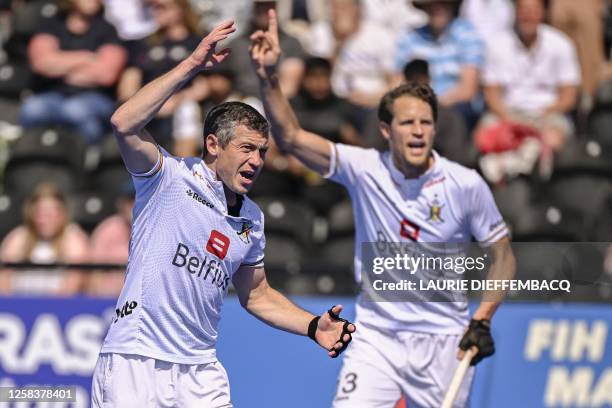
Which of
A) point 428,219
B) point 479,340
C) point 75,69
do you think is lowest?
point 479,340

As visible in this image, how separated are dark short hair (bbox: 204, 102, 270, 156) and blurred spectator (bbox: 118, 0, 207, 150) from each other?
612cm

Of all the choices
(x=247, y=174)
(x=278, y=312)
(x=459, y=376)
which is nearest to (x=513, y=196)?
(x=459, y=376)

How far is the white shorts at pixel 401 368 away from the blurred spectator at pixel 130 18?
7.24 meters

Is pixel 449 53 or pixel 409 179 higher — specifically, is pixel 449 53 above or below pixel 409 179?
above

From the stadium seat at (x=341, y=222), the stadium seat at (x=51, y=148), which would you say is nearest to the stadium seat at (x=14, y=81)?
the stadium seat at (x=51, y=148)

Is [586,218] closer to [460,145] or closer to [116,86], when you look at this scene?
[460,145]

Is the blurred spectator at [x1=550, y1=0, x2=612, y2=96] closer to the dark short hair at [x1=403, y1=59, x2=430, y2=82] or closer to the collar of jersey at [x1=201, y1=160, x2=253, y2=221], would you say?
the dark short hair at [x1=403, y1=59, x2=430, y2=82]

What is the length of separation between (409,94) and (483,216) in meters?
0.98

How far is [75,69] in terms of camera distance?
1438 centimetres

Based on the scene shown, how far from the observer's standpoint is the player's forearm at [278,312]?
7.30m

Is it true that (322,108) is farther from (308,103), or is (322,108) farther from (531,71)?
(531,71)

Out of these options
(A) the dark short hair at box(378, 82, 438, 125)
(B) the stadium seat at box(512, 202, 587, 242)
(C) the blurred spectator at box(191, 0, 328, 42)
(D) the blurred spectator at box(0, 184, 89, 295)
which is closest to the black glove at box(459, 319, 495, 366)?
(A) the dark short hair at box(378, 82, 438, 125)

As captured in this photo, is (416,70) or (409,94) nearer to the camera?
(409,94)

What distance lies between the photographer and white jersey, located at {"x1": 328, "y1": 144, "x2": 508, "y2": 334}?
8.80 meters
